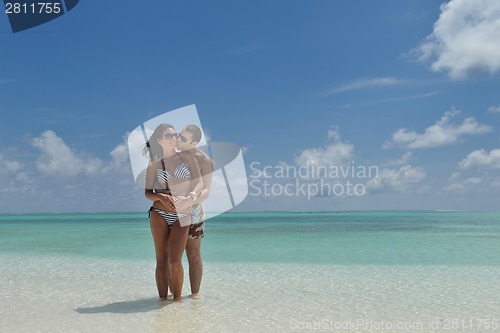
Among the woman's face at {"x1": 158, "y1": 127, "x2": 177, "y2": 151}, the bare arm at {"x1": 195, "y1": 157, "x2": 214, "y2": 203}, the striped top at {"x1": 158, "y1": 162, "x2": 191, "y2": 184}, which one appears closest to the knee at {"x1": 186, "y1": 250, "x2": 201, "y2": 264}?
the bare arm at {"x1": 195, "y1": 157, "x2": 214, "y2": 203}

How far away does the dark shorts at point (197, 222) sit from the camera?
520 cm

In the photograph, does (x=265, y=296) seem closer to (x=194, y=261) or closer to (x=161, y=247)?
(x=194, y=261)

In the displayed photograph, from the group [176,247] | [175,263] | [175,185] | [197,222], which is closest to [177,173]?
[175,185]

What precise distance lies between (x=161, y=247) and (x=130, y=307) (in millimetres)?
746

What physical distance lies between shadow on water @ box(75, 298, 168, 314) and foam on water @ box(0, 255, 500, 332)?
0.01 metres

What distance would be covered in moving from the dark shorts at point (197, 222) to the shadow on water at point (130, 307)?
0.83 metres

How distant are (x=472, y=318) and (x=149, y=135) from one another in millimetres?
3746

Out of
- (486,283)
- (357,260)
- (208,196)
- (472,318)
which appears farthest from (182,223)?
(357,260)

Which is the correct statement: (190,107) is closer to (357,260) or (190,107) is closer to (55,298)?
(55,298)

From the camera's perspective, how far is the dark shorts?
5199 mm

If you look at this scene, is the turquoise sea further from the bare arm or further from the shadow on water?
the bare arm

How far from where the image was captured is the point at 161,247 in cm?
529

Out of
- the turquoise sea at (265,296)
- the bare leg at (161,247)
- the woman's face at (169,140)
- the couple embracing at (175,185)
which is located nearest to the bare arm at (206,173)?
the couple embracing at (175,185)

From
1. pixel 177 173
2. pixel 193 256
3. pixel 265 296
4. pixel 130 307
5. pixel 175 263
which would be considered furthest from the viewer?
pixel 265 296
